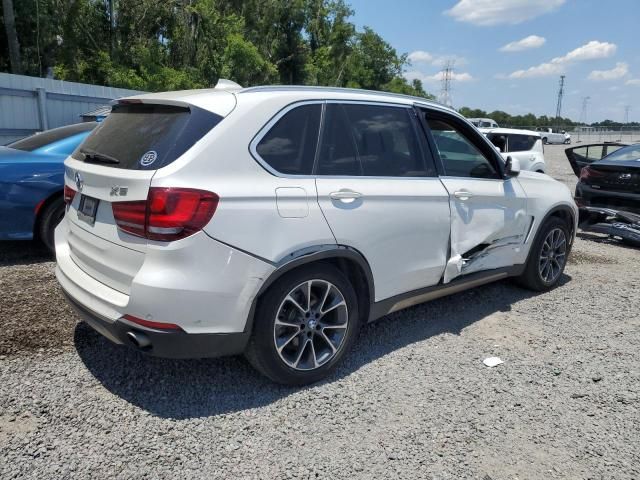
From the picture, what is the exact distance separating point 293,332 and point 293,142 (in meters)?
1.18

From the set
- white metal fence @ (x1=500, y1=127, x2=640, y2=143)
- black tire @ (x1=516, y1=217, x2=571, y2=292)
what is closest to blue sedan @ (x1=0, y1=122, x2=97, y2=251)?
black tire @ (x1=516, y1=217, x2=571, y2=292)

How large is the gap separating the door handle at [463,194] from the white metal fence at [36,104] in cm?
1035

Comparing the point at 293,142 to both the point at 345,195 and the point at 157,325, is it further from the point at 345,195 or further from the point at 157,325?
the point at 157,325

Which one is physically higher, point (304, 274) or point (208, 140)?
point (208, 140)

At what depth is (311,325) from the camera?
3248 mm

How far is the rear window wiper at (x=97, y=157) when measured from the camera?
3020 mm

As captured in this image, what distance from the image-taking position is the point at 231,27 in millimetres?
26734

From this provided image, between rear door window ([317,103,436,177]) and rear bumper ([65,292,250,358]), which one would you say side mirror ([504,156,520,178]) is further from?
rear bumper ([65,292,250,358])

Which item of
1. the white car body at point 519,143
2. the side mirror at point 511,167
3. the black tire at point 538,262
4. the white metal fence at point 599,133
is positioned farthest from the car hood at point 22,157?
the white metal fence at point 599,133

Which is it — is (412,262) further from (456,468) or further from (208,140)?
(208,140)

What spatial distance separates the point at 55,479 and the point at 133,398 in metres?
0.72

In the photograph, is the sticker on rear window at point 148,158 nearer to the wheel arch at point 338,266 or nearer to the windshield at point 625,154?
the wheel arch at point 338,266

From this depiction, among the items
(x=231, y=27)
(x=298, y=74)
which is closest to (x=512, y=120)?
(x=298, y=74)

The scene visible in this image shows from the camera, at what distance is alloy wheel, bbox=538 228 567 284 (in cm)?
523
